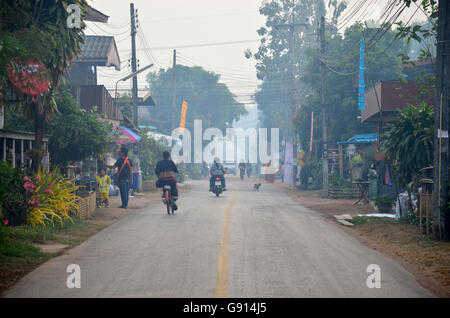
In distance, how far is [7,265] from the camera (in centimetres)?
948

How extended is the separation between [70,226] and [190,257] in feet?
18.7

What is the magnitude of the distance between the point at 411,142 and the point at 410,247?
4.00 metres

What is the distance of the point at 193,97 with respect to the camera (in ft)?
273

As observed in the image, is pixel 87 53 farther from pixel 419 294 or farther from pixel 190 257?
pixel 419 294

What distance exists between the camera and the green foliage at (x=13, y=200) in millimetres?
13162

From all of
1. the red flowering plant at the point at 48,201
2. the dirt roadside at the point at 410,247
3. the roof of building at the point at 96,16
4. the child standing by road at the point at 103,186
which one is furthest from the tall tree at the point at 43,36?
the dirt roadside at the point at 410,247

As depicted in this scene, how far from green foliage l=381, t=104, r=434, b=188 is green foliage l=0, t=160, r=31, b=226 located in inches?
393

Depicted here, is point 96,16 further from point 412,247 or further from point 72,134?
point 412,247

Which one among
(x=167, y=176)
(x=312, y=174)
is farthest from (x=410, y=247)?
(x=312, y=174)

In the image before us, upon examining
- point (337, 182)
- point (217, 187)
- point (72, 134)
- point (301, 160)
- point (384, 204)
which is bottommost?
point (384, 204)

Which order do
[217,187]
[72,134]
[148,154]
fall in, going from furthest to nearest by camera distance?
[148,154], [217,187], [72,134]

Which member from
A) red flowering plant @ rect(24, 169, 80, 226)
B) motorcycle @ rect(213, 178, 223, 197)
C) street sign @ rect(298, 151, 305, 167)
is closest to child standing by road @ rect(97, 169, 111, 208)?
red flowering plant @ rect(24, 169, 80, 226)

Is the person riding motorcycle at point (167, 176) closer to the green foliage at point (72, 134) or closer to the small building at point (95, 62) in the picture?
the green foliage at point (72, 134)

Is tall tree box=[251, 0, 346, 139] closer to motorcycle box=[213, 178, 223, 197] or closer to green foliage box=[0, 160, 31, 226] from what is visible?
motorcycle box=[213, 178, 223, 197]
